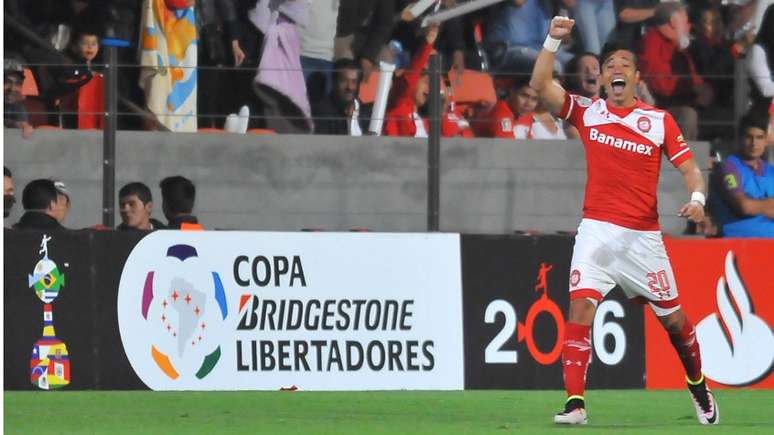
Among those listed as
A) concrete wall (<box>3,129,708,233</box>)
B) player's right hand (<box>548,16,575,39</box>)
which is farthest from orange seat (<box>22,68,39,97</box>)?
player's right hand (<box>548,16,575,39</box>)

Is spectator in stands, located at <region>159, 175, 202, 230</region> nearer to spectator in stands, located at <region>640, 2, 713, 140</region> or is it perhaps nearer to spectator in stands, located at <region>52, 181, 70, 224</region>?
spectator in stands, located at <region>52, 181, 70, 224</region>

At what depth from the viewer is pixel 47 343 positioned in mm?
12297

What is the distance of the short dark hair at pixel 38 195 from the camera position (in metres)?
12.9

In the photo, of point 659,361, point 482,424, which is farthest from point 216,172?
point 482,424

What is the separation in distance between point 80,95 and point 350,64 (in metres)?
2.65

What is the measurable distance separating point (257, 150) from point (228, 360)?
226cm

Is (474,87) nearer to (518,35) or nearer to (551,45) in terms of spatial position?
(518,35)

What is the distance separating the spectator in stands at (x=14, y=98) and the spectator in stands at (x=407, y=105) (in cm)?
301

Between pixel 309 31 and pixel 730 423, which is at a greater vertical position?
pixel 309 31

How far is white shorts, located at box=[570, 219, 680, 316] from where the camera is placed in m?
9.09

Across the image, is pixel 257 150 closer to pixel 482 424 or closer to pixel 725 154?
pixel 725 154

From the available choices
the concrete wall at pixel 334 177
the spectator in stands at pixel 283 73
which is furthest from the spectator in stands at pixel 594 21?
the spectator in stands at pixel 283 73

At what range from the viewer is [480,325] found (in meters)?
12.9

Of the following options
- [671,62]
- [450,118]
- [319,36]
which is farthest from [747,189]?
[319,36]
